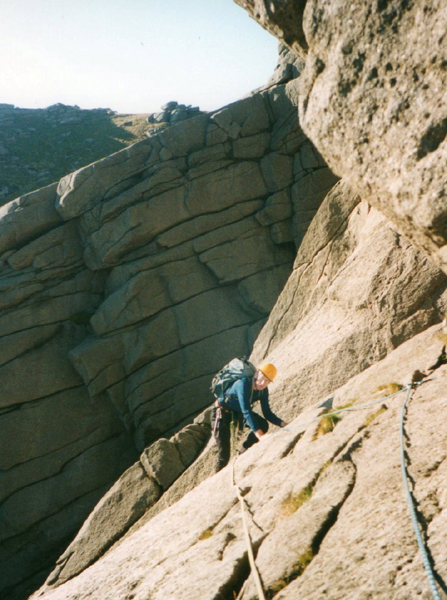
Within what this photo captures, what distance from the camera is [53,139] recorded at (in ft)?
185

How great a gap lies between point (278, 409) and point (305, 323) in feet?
10.1

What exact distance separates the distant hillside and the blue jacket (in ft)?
121

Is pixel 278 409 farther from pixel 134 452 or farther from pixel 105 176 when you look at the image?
pixel 105 176

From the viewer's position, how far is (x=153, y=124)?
56.8 m

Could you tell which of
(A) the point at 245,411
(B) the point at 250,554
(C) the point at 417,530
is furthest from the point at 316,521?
(A) the point at 245,411

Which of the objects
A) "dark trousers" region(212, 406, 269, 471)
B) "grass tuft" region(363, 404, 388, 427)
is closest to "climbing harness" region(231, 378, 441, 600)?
"grass tuft" region(363, 404, 388, 427)

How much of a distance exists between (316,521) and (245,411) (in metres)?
5.10

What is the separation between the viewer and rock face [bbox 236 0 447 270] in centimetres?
652

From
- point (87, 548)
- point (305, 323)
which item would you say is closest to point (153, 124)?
point (305, 323)

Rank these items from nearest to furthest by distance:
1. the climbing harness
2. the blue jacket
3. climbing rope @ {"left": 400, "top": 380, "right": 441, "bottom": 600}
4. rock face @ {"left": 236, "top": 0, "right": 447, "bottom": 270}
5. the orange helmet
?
climbing rope @ {"left": 400, "top": 380, "right": 441, "bottom": 600}, the climbing harness, rock face @ {"left": 236, "top": 0, "right": 447, "bottom": 270}, the blue jacket, the orange helmet

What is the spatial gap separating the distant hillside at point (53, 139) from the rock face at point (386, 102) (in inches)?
1584

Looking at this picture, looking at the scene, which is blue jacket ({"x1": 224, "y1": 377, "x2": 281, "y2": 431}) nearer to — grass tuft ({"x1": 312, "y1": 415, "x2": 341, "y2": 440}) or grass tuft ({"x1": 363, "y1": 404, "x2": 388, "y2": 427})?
grass tuft ({"x1": 312, "y1": 415, "x2": 341, "y2": 440})

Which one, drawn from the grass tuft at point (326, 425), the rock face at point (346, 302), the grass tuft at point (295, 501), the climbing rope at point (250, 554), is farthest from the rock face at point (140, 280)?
the grass tuft at point (295, 501)

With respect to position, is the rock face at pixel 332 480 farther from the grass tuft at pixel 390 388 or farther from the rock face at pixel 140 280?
the rock face at pixel 140 280
